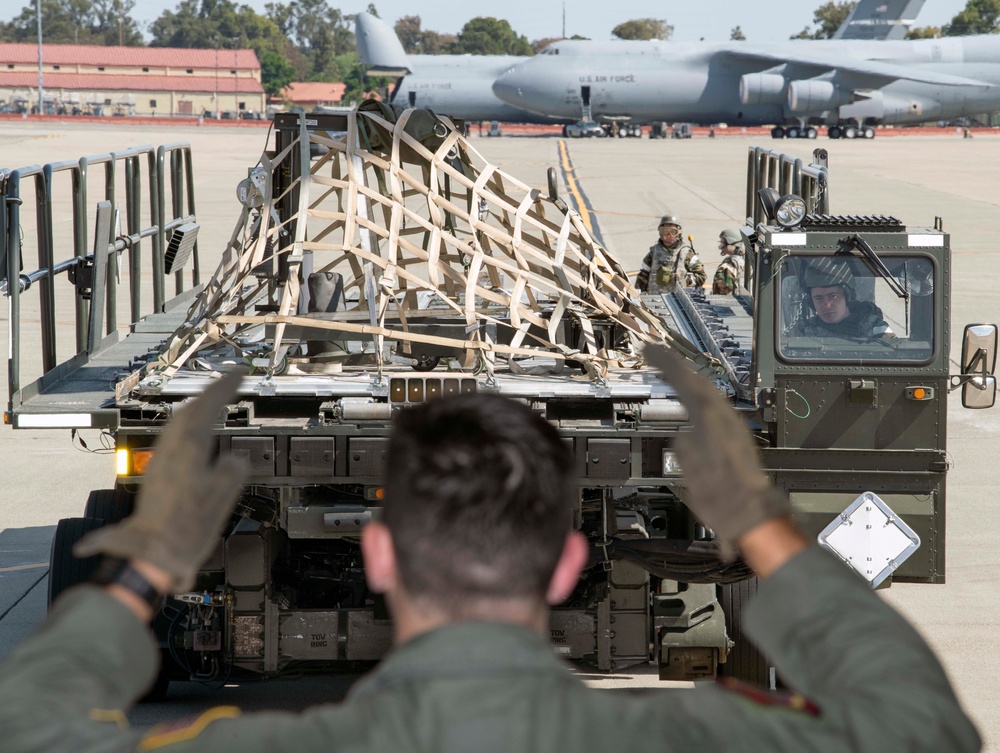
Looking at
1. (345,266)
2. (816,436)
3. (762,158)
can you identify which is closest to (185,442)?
(816,436)

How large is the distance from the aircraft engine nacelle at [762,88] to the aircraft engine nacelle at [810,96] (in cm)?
60

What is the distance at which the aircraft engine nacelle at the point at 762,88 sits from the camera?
71.2 m

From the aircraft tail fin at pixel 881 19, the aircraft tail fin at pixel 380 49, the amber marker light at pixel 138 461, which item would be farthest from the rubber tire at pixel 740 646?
the aircraft tail fin at pixel 881 19

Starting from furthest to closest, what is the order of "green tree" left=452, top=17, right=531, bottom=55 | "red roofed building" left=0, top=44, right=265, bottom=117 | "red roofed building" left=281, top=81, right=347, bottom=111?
"green tree" left=452, top=17, right=531, bottom=55 → "red roofed building" left=281, top=81, right=347, bottom=111 → "red roofed building" left=0, top=44, right=265, bottom=117

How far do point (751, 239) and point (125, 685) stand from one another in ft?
18.2

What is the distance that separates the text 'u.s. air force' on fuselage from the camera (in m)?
72.0

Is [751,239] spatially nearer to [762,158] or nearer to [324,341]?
[324,341]

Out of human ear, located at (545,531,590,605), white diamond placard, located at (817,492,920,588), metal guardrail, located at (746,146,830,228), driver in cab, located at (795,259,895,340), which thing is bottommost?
white diamond placard, located at (817,492,920,588)

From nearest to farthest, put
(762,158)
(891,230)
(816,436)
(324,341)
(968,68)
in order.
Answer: (816,436)
(891,230)
(324,341)
(762,158)
(968,68)

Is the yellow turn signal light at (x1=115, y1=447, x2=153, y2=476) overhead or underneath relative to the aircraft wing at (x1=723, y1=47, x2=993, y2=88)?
→ underneath

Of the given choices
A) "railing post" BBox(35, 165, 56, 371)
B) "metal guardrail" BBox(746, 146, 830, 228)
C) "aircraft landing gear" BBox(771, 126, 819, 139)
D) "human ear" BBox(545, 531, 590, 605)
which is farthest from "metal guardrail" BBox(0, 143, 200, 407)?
"aircraft landing gear" BBox(771, 126, 819, 139)

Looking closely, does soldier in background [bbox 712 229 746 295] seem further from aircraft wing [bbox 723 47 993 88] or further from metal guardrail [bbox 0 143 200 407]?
aircraft wing [bbox 723 47 993 88]

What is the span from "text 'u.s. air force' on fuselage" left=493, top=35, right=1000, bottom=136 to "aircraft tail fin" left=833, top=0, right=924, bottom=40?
619cm

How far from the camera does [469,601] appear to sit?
6.17 ft
